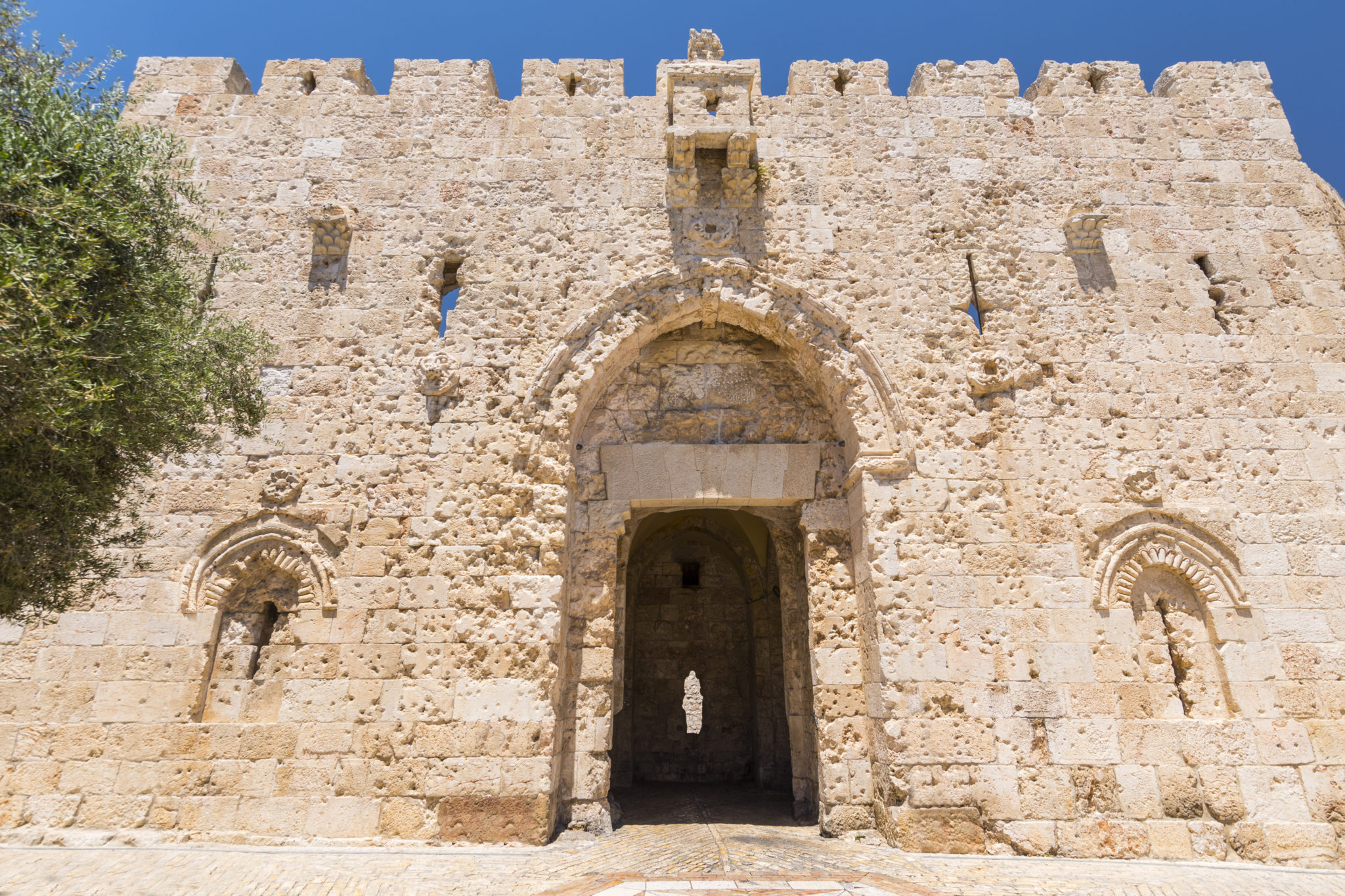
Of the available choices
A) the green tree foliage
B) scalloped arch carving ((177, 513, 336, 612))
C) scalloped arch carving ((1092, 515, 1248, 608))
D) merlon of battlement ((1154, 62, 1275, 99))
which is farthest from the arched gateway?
merlon of battlement ((1154, 62, 1275, 99))

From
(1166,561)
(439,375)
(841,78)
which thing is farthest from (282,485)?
(1166,561)

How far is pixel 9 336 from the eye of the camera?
356 centimetres

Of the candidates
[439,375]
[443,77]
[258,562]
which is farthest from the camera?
[443,77]

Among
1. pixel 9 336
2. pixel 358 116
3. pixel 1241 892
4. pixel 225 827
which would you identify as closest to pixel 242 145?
pixel 358 116

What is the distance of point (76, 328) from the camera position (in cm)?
406

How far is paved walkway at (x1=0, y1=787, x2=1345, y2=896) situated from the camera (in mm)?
4332

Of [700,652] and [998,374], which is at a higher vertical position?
[998,374]

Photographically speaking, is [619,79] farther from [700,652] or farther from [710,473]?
[700,652]

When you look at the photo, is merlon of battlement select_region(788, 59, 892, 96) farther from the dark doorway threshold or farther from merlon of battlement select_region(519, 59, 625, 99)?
the dark doorway threshold

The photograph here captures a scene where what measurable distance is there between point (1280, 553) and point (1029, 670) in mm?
2307

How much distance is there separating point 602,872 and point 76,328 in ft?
14.6

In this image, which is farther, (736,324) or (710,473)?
(736,324)

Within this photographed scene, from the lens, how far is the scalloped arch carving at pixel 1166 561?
5.86 metres

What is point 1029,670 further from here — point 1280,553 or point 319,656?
point 319,656
